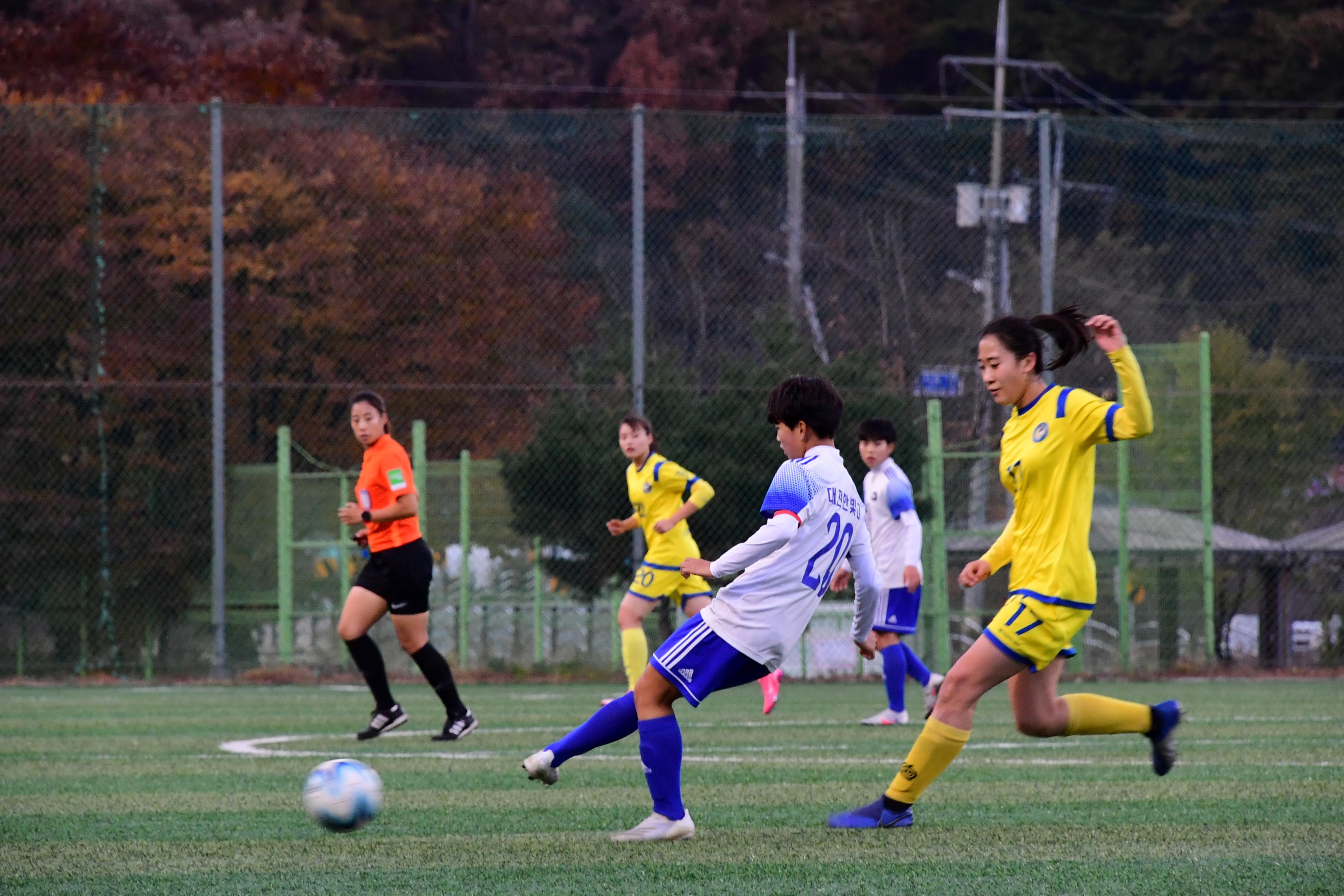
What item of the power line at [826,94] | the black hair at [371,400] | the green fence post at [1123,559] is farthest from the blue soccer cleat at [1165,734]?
the power line at [826,94]

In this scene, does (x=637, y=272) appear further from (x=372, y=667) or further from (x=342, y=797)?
(x=342, y=797)

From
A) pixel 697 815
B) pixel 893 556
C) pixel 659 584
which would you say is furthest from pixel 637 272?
pixel 697 815

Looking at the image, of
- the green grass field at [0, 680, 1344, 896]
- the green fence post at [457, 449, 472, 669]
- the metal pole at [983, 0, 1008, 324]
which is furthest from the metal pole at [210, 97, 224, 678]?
the metal pole at [983, 0, 1008, 324]

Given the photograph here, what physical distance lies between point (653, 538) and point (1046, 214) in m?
6.49

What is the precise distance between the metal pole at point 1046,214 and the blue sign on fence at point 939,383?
1035 mm

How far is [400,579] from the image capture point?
941 cm

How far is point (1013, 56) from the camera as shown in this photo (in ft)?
107

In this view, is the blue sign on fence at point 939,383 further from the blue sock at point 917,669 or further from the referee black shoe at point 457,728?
the referee black shoe at point 457,728

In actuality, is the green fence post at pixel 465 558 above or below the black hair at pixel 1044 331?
below

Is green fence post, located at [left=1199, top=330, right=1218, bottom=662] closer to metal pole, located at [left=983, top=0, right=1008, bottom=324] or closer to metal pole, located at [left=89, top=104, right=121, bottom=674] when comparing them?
metal pole, located at [left=983, top=0, right=1008, bottom=324]

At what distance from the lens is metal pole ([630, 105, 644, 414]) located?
1571cm

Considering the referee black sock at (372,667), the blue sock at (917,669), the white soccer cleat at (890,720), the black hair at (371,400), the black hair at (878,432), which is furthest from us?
the blue sock at (917,669)

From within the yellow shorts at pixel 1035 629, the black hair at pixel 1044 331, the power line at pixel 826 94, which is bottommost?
the yellow shorts at pixel 1035 629

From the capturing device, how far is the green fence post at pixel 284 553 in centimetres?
1620
